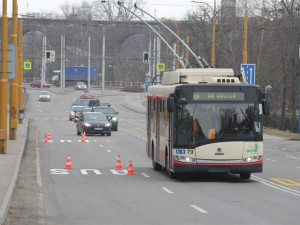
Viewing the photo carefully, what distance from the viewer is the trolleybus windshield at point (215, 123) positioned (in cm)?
2144

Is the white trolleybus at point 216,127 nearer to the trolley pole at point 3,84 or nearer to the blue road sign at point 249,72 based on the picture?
the trolley pole at point 3,84

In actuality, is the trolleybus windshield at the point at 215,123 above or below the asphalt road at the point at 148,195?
above

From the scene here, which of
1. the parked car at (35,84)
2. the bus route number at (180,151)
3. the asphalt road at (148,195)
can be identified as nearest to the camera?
the asphalt road at (148,195)

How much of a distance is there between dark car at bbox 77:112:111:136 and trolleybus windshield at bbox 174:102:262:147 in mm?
27343

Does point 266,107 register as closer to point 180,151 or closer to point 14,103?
Result: point 180,151

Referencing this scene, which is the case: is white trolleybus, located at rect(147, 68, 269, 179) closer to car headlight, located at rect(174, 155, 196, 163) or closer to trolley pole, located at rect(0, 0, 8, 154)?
car headlight, located at rect(174, 155, 196, 163)

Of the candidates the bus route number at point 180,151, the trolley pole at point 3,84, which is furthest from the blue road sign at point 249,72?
the bus route number at point 180,151

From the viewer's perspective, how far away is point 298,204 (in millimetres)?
16656

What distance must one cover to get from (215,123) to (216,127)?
108 mm

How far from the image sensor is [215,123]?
21531 millimetres

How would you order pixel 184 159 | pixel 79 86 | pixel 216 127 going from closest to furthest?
pixel 184 159 → pixel 216 127 → pixel 79 86

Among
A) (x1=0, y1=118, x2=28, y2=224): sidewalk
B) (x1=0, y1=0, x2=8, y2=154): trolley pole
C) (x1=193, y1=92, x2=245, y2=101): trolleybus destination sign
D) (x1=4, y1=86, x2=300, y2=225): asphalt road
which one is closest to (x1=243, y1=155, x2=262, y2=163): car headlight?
(x1=4, y1=86, x2=300, y2=225): asphalt road

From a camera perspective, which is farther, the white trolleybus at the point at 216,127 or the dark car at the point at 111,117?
the dark car at the point at 111,117

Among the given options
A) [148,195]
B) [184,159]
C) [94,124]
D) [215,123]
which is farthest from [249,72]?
[148,195]
